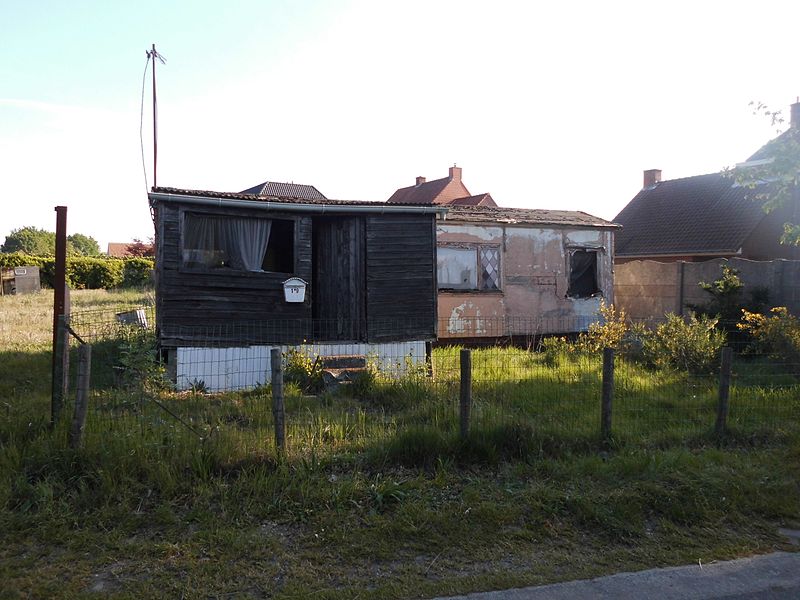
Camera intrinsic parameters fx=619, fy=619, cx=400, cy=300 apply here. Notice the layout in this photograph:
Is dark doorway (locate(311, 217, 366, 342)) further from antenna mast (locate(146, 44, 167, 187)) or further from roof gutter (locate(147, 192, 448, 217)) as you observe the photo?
antenna mast (locate(146, 44, 167, 187))

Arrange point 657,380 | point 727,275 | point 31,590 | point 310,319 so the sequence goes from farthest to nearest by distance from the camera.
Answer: point 727,275
point 310,319
point 657,380
point 31,590

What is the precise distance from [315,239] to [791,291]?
9574 millimetres

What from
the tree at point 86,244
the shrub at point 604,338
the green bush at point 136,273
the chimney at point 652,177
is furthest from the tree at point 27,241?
the shrub at point 604,338

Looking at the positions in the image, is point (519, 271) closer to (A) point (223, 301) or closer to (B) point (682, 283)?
(B) point (682, 283)

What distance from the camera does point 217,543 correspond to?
4.24 m

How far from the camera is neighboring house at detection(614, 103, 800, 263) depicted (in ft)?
67.4

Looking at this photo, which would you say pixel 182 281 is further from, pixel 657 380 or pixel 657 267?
pixel 657 267

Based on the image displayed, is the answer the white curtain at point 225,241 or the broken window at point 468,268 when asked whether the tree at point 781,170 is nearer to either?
the broken window at point 468,268

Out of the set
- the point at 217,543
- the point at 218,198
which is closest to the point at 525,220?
the point at 218,198

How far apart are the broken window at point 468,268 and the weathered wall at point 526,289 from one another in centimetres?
15

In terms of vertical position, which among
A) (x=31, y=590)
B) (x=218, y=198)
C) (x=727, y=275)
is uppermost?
(x=218, y=198)

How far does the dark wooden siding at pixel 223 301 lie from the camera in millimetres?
10094

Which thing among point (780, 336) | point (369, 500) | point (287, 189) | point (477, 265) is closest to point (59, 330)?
point (369, 500)

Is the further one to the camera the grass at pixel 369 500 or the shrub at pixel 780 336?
the shrub at pixel 780 336
